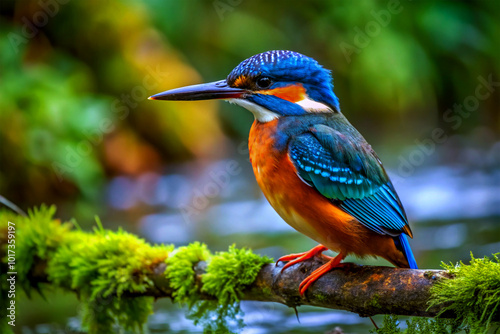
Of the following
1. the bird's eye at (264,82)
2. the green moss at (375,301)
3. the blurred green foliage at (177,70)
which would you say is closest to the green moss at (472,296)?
the green moss at (375,301)

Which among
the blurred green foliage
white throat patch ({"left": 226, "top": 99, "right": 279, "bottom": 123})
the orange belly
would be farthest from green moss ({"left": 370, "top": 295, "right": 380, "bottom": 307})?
the blurred green foliage

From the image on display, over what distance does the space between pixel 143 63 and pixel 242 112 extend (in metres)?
2.18

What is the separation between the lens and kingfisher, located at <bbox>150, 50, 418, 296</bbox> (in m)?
2.63

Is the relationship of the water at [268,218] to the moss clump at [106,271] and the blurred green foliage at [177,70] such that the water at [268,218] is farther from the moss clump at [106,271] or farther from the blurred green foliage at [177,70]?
the moss clump at [106,271]

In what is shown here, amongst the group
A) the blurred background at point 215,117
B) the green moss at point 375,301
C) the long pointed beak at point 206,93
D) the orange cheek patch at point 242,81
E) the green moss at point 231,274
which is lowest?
the green moss at point 375,301

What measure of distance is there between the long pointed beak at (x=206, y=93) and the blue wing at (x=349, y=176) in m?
0.38

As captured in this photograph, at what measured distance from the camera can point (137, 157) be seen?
8539mm

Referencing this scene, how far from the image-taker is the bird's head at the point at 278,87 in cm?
279

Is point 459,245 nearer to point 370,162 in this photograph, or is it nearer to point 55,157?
point 370,162

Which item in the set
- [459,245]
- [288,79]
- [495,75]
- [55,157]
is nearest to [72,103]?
[55,157]

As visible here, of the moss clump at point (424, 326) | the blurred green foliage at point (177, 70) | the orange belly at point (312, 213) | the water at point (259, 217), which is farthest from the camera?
the blurred green foliage at point (177, 70)

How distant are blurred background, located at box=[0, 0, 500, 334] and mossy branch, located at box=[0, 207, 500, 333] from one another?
996 millimetres

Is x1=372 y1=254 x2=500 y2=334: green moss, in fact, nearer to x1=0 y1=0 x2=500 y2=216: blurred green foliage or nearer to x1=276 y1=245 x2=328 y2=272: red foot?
x1=276 y1=245 x2=328 y2=272: red foot

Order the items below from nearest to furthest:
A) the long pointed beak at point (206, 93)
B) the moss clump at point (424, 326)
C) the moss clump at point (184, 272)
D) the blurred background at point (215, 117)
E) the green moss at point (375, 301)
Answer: the moss clump at point (424, 326) → the green moss at point (375, 301) → the moss clump at point (184, 272) → the long pointed beak at point (206, 93) → the blurred background at point (215, 117)
